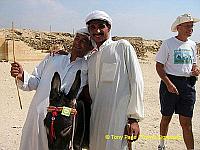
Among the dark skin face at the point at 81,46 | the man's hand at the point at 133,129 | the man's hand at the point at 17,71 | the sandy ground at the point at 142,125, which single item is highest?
the dark skin face at the point at 81,46

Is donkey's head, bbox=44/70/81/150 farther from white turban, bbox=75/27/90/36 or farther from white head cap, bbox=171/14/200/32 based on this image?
white head cap, bbox=171/14/200/32

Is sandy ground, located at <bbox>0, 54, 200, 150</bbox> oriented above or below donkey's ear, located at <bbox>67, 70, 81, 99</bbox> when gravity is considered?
below

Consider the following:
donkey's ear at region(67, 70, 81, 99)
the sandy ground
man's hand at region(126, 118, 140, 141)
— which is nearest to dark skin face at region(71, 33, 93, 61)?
donkey's ear at region(67, 70, 81, 99)

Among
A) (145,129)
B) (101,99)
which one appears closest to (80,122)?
(101,99)

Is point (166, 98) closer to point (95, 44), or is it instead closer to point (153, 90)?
point (95, 44)

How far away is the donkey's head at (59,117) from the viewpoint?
267 cm

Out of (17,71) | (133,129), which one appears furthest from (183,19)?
(17,71)

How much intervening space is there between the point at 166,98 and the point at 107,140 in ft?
6.51

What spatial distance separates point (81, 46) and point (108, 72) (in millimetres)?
360

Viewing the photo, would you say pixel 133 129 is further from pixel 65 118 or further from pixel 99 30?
pixel 99 30

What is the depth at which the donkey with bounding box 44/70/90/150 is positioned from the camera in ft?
8.77

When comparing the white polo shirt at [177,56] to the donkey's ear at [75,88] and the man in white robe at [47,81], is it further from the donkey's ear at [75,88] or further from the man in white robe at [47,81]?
the donkey's ear at [75,88]

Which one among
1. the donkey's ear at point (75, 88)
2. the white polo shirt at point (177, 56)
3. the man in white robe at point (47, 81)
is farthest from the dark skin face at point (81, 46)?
the white polo shirt at point (177, 56)

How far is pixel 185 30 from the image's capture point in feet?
15.3
